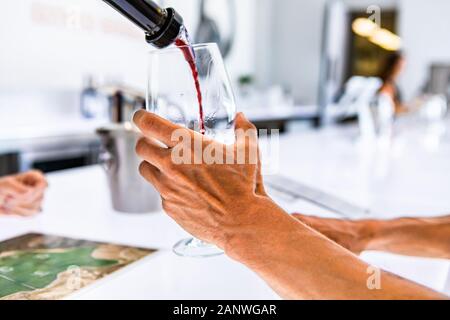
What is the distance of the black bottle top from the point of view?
1.55ft

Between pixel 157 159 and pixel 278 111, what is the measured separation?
471cm

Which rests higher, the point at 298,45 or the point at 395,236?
the point at 298,45

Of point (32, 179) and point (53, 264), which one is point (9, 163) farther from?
point (53, 264)

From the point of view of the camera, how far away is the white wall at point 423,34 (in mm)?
6559

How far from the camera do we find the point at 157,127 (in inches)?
17.5

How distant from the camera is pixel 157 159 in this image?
1.50ft

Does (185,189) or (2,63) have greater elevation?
(2,63)

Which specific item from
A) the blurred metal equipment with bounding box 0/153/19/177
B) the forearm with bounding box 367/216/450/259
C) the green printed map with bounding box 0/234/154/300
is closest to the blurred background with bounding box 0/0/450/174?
the blurred metal equipment with bounding box 0/153/19/177

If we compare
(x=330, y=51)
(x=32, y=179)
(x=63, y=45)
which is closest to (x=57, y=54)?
(x=63, y=45)

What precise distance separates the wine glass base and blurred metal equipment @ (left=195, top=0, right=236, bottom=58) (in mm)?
4252

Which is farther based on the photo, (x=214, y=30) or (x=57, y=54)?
(x=214, y=30)

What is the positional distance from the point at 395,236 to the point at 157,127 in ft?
1.51
